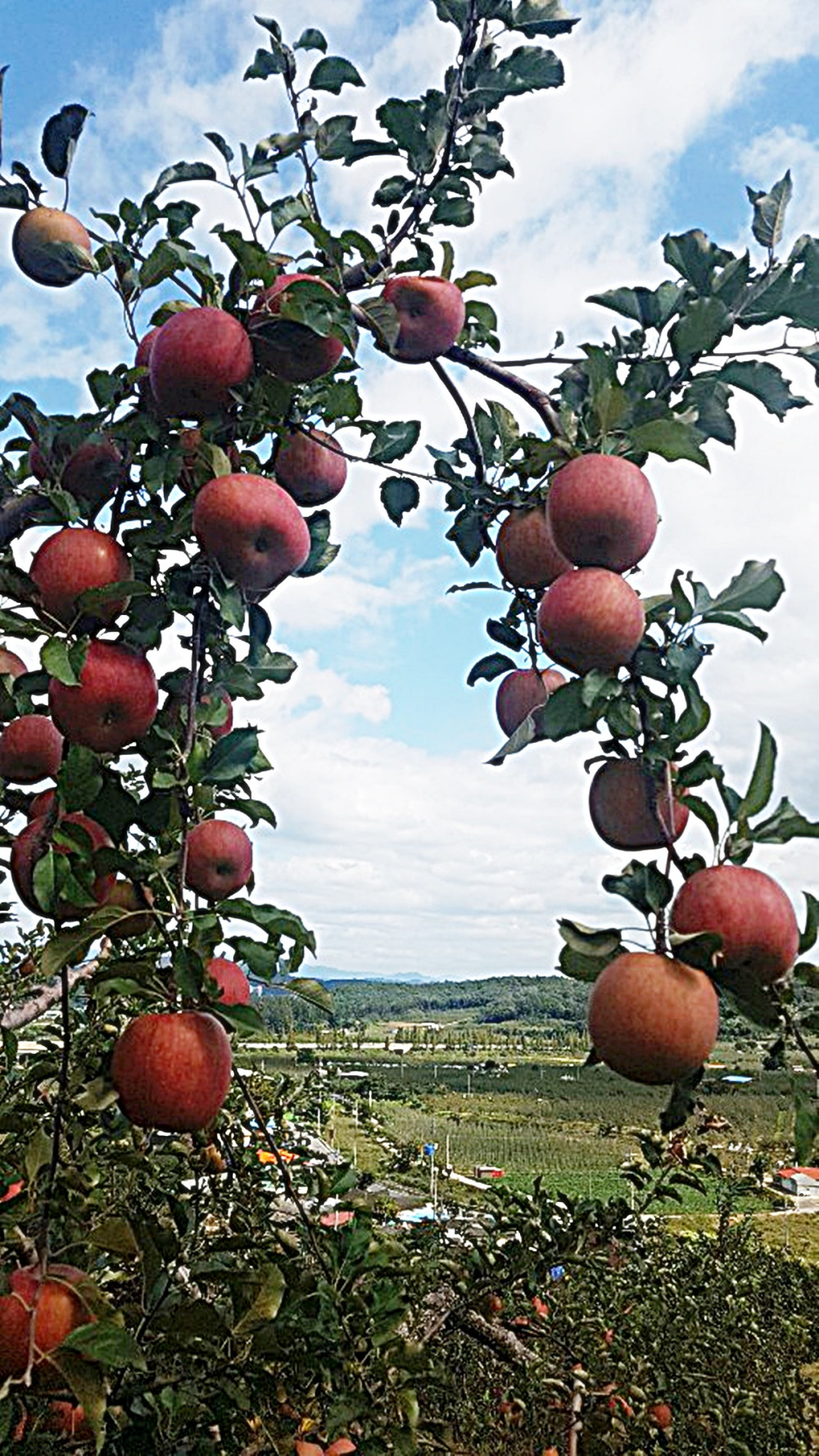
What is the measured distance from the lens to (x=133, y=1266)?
6.92ft

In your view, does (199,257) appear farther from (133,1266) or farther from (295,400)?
(133,1266)

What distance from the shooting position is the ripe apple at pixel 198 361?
46.1 inches

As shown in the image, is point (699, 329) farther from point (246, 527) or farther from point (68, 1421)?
point (68, 1421)

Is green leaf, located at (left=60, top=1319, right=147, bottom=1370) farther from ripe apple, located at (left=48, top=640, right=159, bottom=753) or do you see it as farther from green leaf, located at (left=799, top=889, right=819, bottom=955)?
green leaf, located at (left=799, top=889, right=819, bottom=955)

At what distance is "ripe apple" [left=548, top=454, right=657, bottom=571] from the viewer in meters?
1.05

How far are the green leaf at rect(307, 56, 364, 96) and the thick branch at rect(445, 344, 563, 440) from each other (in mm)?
394

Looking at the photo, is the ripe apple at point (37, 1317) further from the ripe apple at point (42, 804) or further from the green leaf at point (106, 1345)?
the ripe apple at point (42, 804)

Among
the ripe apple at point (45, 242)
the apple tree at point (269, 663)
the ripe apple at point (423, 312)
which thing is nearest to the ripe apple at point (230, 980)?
the apple tree at point (269, 663)

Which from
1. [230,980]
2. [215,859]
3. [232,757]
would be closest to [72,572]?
[232,757]

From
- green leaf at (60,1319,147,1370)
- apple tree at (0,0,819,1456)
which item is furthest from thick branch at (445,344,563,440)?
green leaf at (60,1319,147,1370)

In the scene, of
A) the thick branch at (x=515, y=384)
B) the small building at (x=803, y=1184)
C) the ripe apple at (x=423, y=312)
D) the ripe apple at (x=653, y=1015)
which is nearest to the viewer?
the ripe apple at (x=653, y=1015)

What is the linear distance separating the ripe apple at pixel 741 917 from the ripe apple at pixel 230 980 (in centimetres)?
55

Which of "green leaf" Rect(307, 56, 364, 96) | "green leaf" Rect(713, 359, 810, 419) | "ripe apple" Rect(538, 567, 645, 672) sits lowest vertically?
"ripe apple" Rect(538, 567, 645, 672)

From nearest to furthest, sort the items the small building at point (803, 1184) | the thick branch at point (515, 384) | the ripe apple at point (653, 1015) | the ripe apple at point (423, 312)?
the ripe apple at point (653, 1015) → the thick branch at point (515, 384) → the ripe apple at point (423, 312) → the small building at point (803, 1184)
